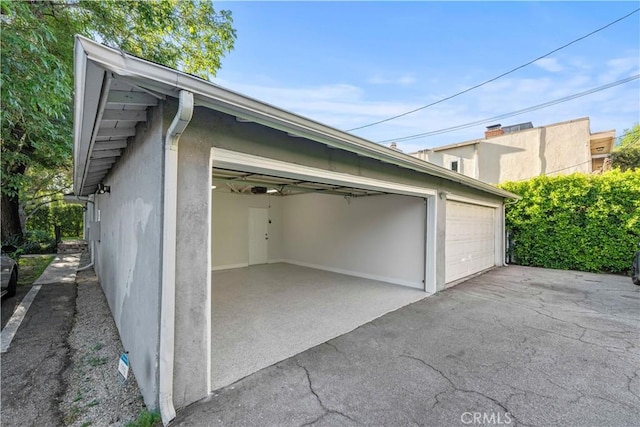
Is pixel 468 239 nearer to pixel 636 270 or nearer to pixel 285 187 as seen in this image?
pixel 636 270

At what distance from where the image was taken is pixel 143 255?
2.74 m

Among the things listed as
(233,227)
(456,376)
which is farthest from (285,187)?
(456,376)

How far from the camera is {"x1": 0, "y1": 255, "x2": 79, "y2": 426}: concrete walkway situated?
8.04 feet

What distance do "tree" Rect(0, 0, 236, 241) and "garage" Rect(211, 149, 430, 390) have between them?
301 cm

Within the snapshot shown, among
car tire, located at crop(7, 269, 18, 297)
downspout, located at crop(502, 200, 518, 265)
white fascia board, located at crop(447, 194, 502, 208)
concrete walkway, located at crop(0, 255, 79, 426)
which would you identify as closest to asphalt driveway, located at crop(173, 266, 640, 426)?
concrete walkway, located at crop(0, 255, 79, 426)

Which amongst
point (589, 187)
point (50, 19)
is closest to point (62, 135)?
point (50, 19)

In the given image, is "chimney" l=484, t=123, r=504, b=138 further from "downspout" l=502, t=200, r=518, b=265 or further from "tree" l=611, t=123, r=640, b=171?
"tree" l=611, t=123, r=640, b=171

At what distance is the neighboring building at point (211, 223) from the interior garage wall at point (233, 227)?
143cm

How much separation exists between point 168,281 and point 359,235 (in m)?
6.29

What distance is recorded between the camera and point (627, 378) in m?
2.89

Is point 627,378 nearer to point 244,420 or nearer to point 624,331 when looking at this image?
point 624,331

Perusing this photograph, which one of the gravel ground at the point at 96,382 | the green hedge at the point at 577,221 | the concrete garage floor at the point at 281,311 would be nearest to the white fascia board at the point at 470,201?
the green hedge at the point at 577,221

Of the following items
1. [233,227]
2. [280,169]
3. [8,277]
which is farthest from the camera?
[233,227]

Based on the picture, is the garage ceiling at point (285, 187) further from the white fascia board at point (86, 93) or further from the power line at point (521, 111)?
the power line at point (521, 111)
